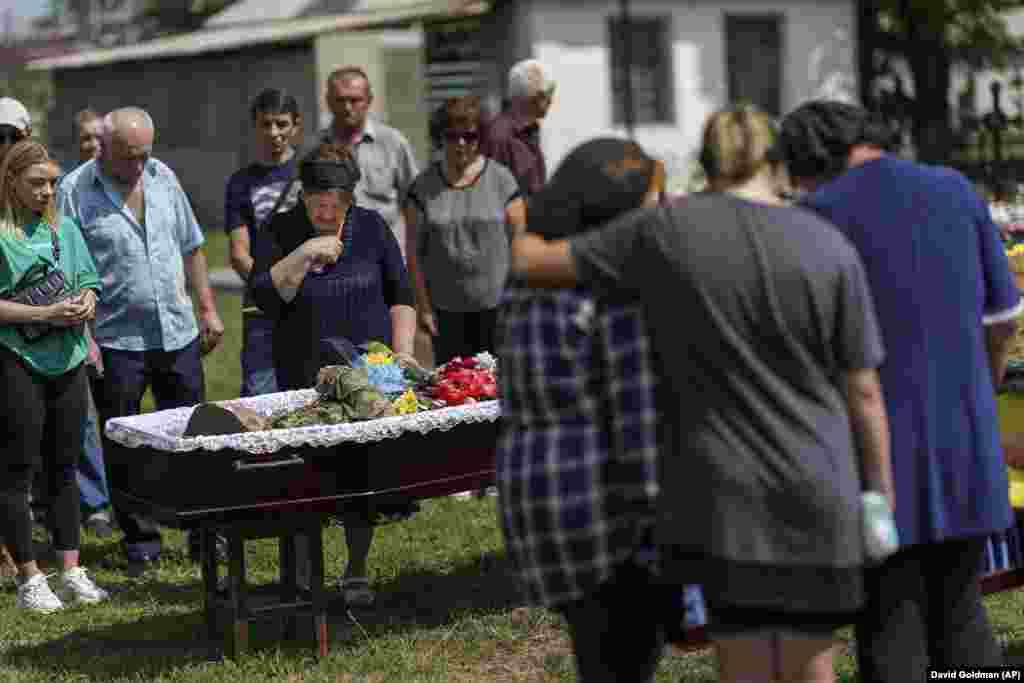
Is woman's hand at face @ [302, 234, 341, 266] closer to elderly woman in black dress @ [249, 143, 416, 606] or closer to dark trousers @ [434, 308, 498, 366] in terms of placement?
elderly woman in black dress @ [249, 143, 416, 606]

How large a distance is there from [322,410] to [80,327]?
1351 millimetres

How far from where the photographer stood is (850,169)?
406 centimetres

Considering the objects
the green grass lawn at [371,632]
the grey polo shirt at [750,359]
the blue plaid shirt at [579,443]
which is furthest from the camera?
the green grass lawn at [371,632]

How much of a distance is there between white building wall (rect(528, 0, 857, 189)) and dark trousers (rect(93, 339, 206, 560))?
19.4 meters

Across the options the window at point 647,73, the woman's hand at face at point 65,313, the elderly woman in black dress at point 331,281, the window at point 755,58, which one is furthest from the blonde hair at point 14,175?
the window at point 755,58

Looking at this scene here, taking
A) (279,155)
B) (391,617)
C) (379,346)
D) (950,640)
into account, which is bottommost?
(391,617)

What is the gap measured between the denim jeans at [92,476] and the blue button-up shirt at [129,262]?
960 mm

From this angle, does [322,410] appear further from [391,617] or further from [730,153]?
[730,153]

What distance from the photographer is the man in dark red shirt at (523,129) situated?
29.6 ft

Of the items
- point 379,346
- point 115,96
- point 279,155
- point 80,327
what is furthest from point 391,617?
point 115,96

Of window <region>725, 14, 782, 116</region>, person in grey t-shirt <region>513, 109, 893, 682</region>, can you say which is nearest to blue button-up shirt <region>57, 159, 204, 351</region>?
person in grey t-shirt <region>513, 109, 893, 682</region>

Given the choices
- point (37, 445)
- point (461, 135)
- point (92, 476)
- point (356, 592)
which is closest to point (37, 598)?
point (37, 445)

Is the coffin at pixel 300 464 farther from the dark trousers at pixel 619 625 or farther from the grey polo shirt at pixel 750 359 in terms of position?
the grey polo shirt at pixel 750 359

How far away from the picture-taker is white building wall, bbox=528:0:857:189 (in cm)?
2766
